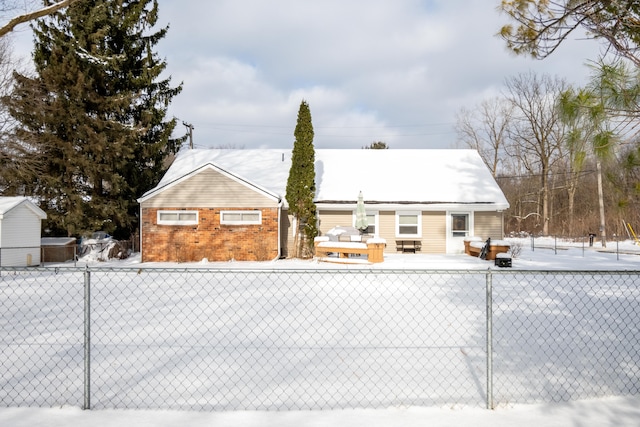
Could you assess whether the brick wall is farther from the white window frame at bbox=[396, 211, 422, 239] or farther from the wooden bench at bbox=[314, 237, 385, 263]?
the white window frame at bbox=[396, 211, 422, 239]

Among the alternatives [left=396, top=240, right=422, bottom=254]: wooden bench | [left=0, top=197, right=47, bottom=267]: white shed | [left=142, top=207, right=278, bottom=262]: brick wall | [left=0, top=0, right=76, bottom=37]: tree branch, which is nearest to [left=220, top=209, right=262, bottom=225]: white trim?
[left=142, top=207, right=278, bottom=262]: brick wall

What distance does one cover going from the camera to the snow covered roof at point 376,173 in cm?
2264

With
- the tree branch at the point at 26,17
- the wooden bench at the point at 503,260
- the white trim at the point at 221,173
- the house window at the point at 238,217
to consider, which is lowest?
the wooden bench at the point at 503,260

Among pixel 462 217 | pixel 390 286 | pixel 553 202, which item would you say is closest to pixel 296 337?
pixel 390 286

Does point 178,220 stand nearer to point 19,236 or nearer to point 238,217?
point 238,217

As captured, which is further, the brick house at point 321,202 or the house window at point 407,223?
the house window at point 407,223

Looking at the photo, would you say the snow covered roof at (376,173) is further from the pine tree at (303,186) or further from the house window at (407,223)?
the pine tree at (303,186)

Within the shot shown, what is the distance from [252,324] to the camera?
7.20 meters

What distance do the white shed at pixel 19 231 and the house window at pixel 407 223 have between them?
15.9 m

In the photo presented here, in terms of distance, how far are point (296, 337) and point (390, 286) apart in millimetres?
5210

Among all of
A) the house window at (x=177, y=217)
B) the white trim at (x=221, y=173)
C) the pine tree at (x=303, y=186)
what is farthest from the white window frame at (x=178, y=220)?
the pine tree at (x=303, y=186)

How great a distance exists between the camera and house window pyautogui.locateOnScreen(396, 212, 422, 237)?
74.6ft

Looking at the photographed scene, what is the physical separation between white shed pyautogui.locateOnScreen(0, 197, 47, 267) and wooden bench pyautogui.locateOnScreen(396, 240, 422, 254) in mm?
15832

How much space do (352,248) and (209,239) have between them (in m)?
6.72
